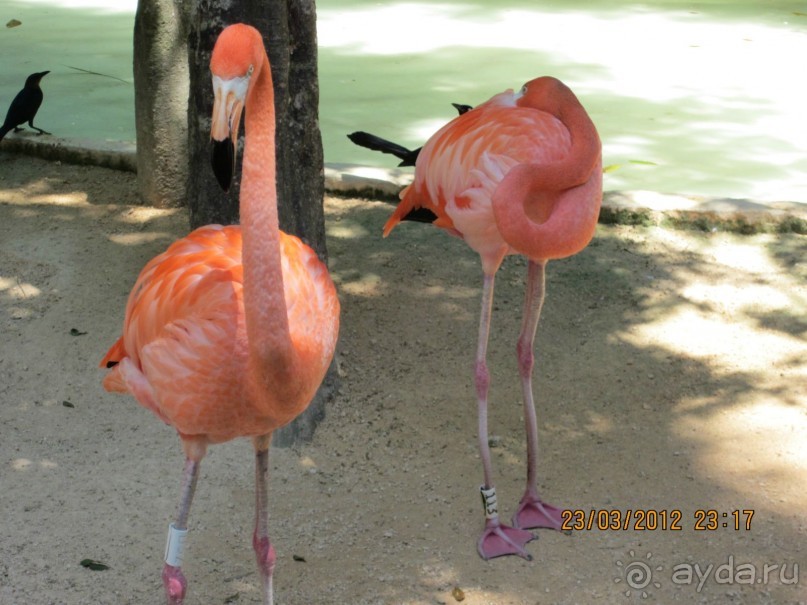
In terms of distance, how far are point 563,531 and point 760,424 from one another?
104 centimetres

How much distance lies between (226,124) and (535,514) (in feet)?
Answer: 6.66

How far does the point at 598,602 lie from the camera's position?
11.0 feet

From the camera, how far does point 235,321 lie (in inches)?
110

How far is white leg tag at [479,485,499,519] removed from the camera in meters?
3.64

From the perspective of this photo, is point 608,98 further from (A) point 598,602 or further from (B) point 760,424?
(A) point 598,602

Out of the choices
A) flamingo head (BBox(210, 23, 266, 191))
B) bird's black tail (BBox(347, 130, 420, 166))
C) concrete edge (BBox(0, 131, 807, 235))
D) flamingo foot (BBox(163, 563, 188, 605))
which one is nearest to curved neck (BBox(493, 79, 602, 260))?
flamingo head (BBox(210, 23, 266, 191))

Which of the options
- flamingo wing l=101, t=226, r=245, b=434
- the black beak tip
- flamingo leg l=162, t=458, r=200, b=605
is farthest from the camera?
flamingo leg l=162, t=458, r=200, b=605

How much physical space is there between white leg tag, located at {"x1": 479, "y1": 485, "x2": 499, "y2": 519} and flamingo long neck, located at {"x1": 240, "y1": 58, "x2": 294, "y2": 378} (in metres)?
1.30

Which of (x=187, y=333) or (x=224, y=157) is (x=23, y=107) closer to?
(x=187, y=333)

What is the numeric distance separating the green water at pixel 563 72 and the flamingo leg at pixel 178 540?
394 cm

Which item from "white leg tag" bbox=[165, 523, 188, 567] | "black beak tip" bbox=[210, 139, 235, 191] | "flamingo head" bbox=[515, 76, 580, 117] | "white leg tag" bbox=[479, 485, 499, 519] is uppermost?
"black beak tip" bbox=[210, 139, 235, 191]

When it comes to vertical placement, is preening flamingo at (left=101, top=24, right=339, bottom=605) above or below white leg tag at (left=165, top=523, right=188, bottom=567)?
above

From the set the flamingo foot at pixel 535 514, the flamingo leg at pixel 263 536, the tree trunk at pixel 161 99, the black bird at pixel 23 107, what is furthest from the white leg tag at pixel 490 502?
the black bird at pixel 23 107
